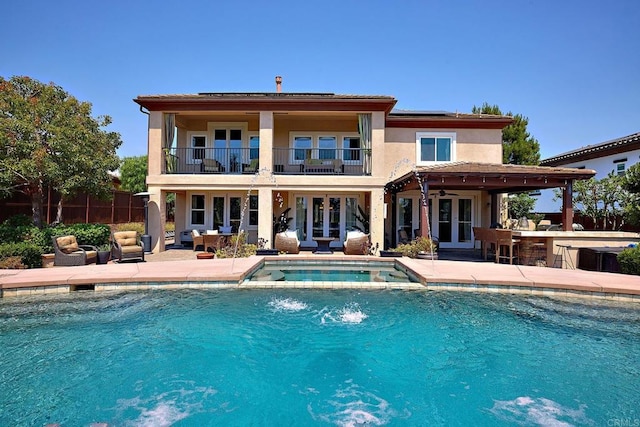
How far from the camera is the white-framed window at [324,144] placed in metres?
16.0

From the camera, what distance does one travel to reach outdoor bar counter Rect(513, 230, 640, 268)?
35.7 ft

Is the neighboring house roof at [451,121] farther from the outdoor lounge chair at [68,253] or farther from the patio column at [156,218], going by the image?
the outdoor lounge chair at [68,253]

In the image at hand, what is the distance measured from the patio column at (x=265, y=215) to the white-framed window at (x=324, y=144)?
2797 millimetres

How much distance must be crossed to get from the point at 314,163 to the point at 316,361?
11.6 metres

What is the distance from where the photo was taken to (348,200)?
15672 millimetres

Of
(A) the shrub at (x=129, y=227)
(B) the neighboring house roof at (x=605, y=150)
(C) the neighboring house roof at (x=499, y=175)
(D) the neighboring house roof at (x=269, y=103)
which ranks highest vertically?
(D) the neighboring house roof at (x=269, y=103)

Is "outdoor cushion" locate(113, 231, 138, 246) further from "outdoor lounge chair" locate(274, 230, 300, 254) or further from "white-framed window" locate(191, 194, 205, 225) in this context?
"white-framed window" locate(191, 194, 205, 225)

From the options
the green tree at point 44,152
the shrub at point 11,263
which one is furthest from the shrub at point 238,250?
the shrub at point 11,263

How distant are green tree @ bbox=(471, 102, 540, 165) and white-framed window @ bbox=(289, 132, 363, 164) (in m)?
14.2

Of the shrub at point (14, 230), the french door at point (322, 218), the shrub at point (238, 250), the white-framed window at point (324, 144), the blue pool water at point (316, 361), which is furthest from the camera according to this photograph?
the white-framed window at point (324, 144)

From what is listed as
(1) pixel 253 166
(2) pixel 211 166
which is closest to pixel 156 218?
(2) pixel 211 166

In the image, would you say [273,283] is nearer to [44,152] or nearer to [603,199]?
[44,152]

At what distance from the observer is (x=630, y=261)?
351 inches

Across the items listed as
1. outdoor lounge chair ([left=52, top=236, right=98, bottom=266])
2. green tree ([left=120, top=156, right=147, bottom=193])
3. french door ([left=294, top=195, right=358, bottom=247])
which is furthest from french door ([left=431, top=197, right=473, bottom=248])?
green tree ([left=120, top=156, right=147, bottom=193])
